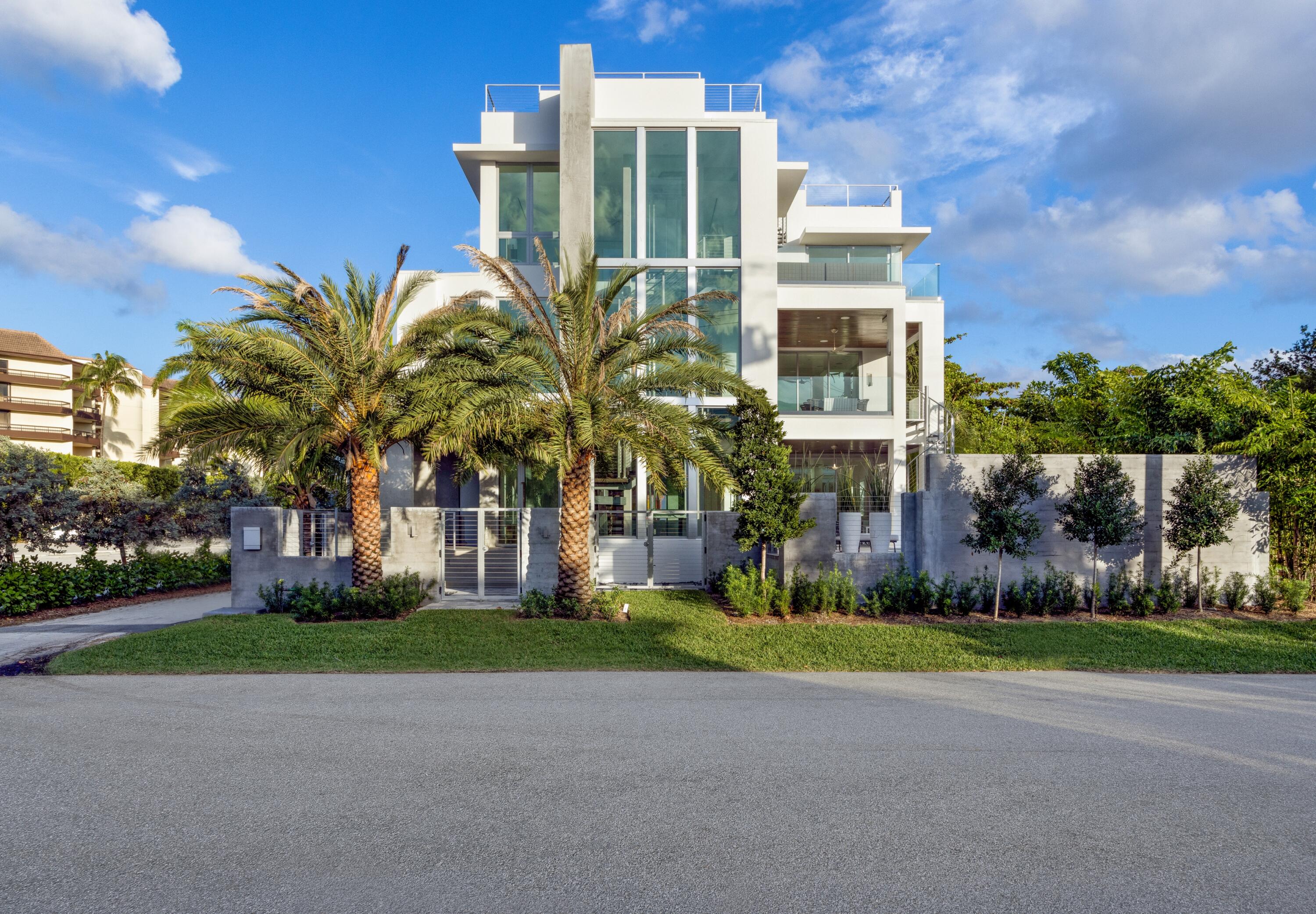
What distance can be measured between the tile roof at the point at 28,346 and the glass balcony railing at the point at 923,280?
5667 cm

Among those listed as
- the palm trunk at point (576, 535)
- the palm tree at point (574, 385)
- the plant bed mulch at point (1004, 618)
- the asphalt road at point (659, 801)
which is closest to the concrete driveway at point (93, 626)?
the asphalt road at point (659, 801)

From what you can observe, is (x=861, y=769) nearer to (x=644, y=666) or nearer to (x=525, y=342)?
(x=644, y=666)

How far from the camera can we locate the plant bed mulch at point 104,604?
13.3 metres

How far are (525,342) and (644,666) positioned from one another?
5.74m

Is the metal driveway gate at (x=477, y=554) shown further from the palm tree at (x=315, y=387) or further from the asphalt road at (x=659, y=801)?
the asphalt road at (x=659, y=801)

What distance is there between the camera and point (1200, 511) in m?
11.6

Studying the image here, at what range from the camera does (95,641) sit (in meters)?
11.0

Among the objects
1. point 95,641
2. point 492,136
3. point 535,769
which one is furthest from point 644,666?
point 492,136

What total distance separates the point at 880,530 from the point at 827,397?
5.69 m

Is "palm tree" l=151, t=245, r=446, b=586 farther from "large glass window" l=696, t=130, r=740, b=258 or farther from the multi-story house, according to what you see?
"large glass window" l=696, t=130, r=740, b=258

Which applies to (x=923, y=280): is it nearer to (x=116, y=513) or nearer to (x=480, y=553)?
(x=480, y=553)

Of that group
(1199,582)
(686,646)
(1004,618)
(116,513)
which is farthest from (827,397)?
(116,513)

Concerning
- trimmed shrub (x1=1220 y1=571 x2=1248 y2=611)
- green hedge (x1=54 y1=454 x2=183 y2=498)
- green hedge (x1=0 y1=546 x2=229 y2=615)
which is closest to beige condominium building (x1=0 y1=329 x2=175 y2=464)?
green hedge (x1=54 y1=454 x2=183 y2=498)

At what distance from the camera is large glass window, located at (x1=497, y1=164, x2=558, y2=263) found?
63.7 ft
